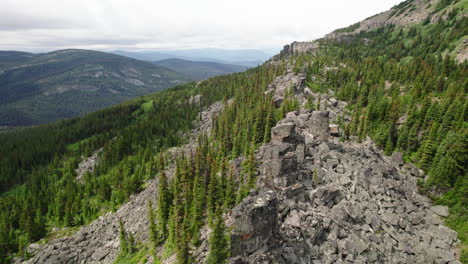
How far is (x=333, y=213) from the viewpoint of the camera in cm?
4509

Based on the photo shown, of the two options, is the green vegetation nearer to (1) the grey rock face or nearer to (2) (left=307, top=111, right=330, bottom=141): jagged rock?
(2) (left=307, top=111, right=330, bottom=141): jagged rock

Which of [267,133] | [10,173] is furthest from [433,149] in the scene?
[10,173]

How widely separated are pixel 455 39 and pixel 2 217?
287 metres

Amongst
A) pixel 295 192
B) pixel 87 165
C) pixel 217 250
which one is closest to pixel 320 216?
pixel 295 192

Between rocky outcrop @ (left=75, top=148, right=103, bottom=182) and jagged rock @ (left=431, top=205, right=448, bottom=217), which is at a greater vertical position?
jagged rock @ (left=431, top=205, right=448, bottom=217)

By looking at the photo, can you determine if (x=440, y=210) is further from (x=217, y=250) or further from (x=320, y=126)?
(x=217, y=250)

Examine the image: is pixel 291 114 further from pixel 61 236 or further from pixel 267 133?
pixel 61 236

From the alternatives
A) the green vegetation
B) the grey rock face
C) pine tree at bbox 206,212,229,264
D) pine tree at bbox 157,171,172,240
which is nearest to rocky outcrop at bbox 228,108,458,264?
pine tree at bbox 206,212,229,264

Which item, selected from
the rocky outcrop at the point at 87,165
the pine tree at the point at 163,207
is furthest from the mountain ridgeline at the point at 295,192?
the rocky outcrop at the point at 87,165

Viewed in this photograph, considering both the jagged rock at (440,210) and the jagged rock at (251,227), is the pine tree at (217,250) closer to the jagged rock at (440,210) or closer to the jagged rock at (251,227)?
the jagged rock at (251,227)

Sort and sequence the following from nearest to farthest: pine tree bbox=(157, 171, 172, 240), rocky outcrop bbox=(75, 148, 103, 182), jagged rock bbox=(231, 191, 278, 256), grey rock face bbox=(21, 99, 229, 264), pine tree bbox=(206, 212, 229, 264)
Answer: jagged rock bbox=(231, 191, 278, 256)
pine tree bbox=(206, 212, 229, 264)
pine tree bbox=(157, 171, 172, 240)
grey rock face bbox=(21, 99, 229, 264)
rocky outcrop bbox=(75, 148, 103, 182)

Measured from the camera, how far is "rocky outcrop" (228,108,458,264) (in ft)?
121

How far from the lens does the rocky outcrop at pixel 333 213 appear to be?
36.9 meters

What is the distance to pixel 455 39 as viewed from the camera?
15388 centimetres
